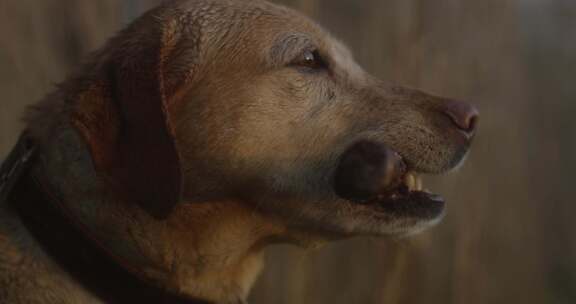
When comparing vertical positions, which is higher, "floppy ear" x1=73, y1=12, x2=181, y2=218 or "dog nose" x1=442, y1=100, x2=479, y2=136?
"dog nose" x1=442, y1=100, x2=479, y2=136

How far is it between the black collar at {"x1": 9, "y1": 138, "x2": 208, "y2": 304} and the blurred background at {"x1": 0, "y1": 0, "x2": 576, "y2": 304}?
1.99 metres

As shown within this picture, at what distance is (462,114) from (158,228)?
1.08 metres

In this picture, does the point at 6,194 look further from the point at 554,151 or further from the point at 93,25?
the point at 554,151

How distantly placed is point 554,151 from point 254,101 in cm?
549

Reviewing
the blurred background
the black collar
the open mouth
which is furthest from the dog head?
the blurred background

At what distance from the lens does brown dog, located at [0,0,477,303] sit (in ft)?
7.05

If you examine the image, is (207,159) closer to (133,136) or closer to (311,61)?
(133,136)

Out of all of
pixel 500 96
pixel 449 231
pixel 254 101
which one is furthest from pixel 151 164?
pixel 500 96

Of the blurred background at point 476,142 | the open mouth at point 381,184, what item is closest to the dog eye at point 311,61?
the open mouth at point 381,184

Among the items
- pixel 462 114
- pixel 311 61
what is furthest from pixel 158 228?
pixel 462 114

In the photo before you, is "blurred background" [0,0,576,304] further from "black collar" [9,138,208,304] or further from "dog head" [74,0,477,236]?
"black collar" [9,138,208,304]

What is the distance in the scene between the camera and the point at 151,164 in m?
2.11

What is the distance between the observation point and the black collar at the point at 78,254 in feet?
7.03

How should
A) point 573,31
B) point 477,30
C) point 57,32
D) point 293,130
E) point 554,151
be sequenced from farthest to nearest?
point 573,31, point 554,151, point 477,30, point 57,32, point 293,130
